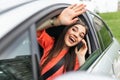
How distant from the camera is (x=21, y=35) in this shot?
294cm

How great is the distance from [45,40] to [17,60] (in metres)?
1.38

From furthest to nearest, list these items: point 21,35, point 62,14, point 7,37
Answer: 1. point 62,14
2. point 21,35
3. point 7,37

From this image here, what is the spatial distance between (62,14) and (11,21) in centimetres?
122

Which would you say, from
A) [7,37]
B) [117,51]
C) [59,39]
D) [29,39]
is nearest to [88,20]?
[59,39]

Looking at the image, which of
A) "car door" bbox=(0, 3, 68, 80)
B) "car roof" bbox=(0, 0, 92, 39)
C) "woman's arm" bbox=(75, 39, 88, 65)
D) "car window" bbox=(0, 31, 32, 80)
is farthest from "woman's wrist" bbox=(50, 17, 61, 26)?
"car window" bbox=(0, 31, 32, 80)

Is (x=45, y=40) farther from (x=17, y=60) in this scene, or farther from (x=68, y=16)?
(x=17, y=60)

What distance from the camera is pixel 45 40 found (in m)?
4.27

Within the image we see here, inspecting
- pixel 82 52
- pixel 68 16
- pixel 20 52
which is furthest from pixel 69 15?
pixel 20 52

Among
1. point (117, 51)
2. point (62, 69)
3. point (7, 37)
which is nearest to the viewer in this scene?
point (7, 37)

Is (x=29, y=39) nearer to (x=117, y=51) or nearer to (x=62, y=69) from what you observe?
(x=62, y=69)

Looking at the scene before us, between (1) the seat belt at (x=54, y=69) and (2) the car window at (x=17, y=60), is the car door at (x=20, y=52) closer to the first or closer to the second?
(2) the car window at (x=17, y=60)

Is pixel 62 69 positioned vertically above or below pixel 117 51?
above

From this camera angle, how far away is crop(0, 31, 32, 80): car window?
279 cm

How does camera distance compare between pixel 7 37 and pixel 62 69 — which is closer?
pixel 7 37
